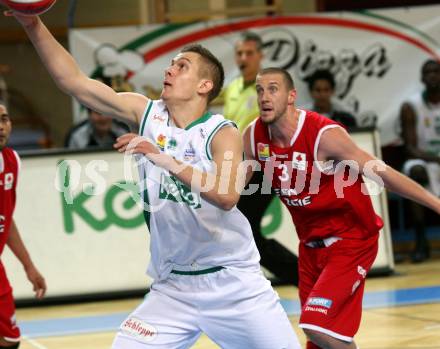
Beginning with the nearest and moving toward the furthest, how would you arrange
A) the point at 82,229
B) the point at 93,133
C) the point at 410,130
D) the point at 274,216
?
1. the point at 82,229
2. the point at 274,216
3. the point at 93,133
4. the point at 410,130

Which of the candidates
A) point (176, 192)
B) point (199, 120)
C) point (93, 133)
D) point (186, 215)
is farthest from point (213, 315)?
point (93, 133)

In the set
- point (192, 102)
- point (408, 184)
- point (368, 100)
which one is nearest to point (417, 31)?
point (368, 100)

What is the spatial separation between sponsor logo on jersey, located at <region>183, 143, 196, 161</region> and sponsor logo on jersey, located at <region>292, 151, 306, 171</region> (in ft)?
4.03

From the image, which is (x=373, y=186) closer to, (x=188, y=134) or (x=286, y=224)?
(x=286, y=224)

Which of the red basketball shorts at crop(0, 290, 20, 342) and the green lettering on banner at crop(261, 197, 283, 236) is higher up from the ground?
the red basketball shorts at crop(0, 290, 20, 342)

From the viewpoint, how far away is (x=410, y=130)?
35.4 ft

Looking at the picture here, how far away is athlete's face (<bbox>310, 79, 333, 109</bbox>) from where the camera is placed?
1064cm

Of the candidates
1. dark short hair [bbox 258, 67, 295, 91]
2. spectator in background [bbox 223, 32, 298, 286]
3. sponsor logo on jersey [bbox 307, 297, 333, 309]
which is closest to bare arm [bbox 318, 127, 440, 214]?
dark short hair [bbox 258, 67, 295, 91]

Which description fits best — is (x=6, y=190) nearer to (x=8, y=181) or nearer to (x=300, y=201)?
(x=8, y=181)

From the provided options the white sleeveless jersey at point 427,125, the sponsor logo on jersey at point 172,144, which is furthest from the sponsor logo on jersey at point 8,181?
the white sleeveless jersey at point 427,125

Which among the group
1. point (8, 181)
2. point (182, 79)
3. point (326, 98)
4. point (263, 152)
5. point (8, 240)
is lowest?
point (8, 240)

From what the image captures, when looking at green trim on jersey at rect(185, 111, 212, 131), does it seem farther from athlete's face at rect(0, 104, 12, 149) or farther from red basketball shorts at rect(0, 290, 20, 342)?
red basketball shorts at rect(0, 290, 20, 342)

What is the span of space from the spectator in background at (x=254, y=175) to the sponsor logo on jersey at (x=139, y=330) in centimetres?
288

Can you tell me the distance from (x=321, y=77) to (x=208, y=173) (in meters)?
6.57
